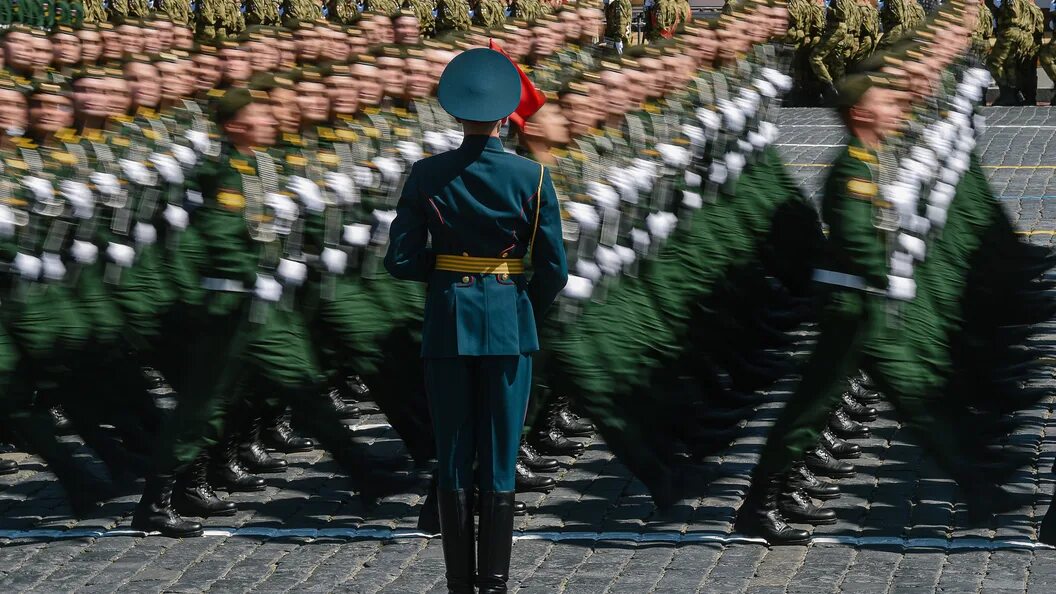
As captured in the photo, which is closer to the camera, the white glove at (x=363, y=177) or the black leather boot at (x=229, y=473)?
the white glove at (x=363, y=177)

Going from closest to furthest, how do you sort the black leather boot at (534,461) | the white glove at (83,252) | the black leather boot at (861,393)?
the white glove at (83,252)
the black leather boot at (534,461)
the black leather boot at (861,393)

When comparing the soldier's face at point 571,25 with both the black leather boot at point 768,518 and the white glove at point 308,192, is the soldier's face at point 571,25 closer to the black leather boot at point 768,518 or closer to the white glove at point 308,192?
the white glove at point 308,192

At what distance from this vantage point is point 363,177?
6.38 m

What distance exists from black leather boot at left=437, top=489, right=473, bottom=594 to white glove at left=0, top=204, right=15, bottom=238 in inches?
86.0

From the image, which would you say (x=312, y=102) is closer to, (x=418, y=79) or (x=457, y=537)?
(x=418, y=79)

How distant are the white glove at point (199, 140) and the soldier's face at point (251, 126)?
2.91 feet

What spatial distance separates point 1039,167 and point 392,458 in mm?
8633

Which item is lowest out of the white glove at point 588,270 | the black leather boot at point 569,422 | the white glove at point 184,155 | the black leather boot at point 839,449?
the black leather boot at point 569,422

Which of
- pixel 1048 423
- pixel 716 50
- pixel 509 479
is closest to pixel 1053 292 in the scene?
pixel 1048 423

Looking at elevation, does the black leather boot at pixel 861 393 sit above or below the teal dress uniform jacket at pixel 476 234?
below

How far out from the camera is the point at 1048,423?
24.3ft

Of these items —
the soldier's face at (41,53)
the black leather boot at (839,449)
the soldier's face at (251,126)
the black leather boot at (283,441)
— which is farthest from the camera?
the soldier's face at (41,53)

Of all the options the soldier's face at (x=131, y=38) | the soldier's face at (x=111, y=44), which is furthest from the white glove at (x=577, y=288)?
the soldier's face at (x=111, y=44)

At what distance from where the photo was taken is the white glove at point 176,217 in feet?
20.9
